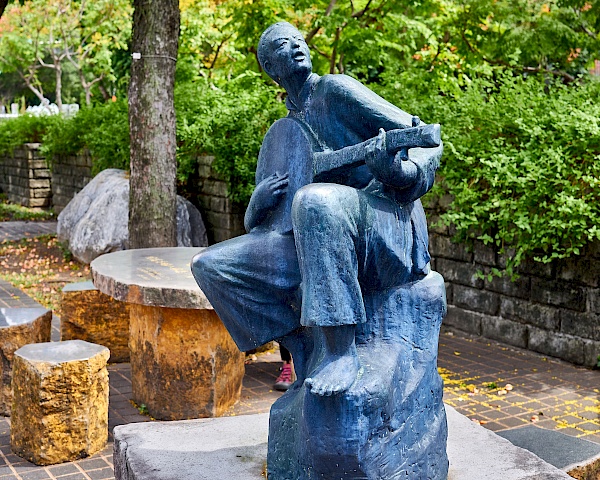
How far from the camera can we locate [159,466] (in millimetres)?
2990

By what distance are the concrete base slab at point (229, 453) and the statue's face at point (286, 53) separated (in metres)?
1.49

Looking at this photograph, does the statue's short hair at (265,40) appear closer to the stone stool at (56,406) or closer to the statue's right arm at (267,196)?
the statue's right arm at (267,196)

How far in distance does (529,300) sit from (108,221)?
5273mm

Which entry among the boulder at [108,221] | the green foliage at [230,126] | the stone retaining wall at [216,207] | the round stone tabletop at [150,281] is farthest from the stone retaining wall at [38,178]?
the round stone tabletop at [150,281]

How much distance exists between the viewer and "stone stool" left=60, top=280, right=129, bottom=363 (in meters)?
6.09

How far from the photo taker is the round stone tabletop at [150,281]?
4586 mm

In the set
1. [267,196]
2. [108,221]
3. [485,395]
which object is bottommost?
[485,395]

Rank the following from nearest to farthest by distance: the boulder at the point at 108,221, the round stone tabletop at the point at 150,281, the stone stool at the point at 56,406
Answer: the stone stool at the point at 56,406, the round stone tabletop at the point at 150,281, the boulder at the point at 108,221

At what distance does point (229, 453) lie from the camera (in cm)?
314

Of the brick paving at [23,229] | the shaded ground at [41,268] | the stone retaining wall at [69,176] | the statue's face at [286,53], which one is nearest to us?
the statue's face at [286,53]

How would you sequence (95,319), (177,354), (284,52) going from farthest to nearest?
1. (95,319)
2. (177,354)
3. (284,52)

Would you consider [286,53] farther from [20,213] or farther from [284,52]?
[20,213]

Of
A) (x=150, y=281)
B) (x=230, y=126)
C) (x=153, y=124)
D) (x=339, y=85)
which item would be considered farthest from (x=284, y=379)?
(x=230, y=126)

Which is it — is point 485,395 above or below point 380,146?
below
